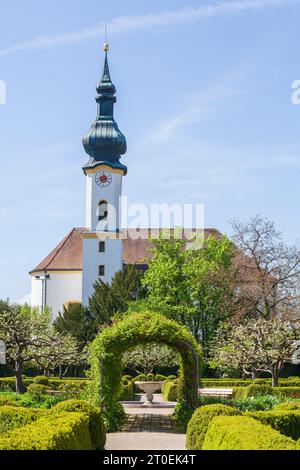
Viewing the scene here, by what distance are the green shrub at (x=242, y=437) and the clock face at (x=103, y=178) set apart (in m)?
45.8

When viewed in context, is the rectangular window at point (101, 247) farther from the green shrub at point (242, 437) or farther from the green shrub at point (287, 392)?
the green shrub at point (242, 437)

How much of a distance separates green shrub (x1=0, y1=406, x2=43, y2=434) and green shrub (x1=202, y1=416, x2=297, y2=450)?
3.74m

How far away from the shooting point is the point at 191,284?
152 ft

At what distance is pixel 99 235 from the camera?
57.0 m

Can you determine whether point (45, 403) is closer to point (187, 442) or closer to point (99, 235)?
point (187, 442)

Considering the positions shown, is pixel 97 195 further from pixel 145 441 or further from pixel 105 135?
pixel 145 441

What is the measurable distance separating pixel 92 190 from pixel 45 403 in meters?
38.2

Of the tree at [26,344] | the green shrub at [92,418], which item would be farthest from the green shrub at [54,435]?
the tree at [26,344]

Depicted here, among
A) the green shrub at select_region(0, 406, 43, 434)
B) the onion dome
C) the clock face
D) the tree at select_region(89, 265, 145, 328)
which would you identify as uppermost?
the onion dome

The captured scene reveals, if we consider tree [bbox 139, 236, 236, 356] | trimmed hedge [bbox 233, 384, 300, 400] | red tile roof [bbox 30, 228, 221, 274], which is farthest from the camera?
red tile roof [bbox 30, 228, 221, 274]

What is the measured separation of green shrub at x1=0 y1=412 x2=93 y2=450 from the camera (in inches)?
371

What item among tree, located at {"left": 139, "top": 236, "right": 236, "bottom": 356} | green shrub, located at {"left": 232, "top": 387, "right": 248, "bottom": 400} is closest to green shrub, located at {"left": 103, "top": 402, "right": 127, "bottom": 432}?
green shrub, located at {"left": 232, "top": 387, "right": 248, "bottom": 400}

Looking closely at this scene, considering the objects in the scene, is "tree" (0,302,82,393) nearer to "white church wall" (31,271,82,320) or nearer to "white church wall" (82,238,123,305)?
"white church wall" (82,238,123,305)

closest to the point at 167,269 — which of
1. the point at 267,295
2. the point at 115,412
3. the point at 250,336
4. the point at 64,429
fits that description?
the point at 267,295
